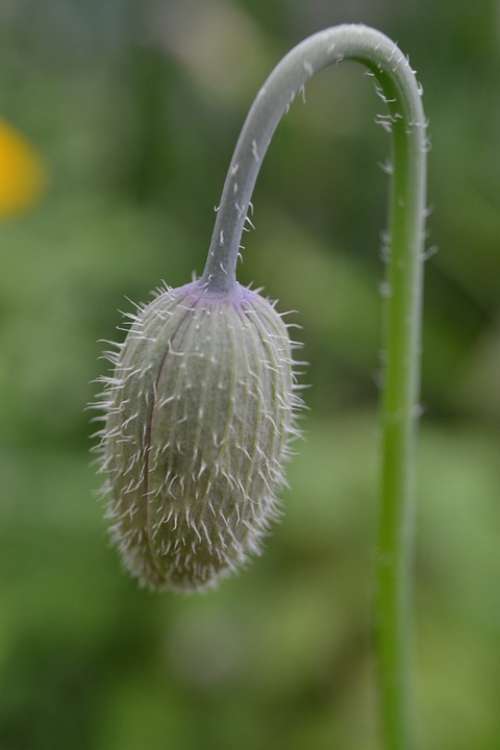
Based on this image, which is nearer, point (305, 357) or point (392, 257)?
point (392, 257)

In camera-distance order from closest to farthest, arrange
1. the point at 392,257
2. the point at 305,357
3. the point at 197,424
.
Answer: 1. the point at 197,424
2. the point at 392,257
3. the point at 305,357

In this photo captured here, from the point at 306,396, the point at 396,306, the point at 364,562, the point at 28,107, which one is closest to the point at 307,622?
the point at 364,562

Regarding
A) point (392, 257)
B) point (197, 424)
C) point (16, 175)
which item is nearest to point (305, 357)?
point (16, 175)

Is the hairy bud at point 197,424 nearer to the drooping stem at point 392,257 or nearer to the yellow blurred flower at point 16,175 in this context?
the drooping stem at point 392,257

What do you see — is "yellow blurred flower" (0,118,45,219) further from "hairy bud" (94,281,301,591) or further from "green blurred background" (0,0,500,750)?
"hairy bud" (94,281,301,591)

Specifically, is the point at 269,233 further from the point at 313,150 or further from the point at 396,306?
the point at 396,306

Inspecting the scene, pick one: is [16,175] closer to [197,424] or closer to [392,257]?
[392,257]

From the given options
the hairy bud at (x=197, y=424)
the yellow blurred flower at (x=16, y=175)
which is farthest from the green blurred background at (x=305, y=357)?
the hairy bud at (x=197, y=424)

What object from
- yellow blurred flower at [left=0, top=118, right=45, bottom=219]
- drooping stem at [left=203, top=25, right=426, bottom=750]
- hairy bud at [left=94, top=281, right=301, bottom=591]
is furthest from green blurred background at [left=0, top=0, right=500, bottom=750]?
hairy bud at [left=94, top=281, right=301, bottom=591]
